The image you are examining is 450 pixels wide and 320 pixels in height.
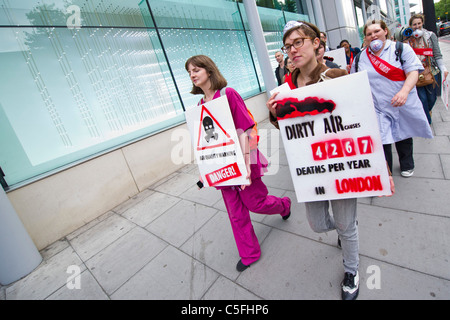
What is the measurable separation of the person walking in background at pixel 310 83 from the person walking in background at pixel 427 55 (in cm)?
292

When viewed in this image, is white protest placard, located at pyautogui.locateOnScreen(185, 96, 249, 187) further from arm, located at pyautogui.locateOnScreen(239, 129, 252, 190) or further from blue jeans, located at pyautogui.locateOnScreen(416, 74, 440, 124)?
blue jeans, located at pyautogui.locateOnScreen(416, 74, 440, 124)

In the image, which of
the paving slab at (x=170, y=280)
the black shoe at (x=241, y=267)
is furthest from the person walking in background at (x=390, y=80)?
the paving slab at (x=170, y=280)

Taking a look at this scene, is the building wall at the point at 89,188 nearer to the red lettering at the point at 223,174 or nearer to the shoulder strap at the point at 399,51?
the red lettering at the point at 223,174

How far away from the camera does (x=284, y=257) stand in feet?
6.96

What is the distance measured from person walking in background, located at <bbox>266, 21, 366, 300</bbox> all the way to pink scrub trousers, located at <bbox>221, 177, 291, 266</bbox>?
54 cm

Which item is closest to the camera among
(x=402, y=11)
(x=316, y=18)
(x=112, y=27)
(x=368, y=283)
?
(x=368, y=283)

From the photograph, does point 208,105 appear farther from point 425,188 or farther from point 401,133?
point 425,188

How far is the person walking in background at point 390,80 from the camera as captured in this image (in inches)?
88.6

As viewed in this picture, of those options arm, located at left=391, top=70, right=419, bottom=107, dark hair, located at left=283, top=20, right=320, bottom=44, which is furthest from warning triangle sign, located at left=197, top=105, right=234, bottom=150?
arm, located at left=391, top=70, right=419, bottom=107

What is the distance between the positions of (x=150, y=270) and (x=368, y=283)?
80.0 inches

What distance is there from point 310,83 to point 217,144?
80cm

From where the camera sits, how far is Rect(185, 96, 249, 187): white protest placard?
1727mm
